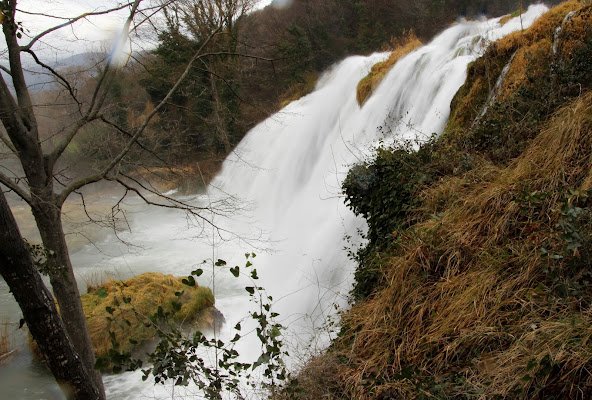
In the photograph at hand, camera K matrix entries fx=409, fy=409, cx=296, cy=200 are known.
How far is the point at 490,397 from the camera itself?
2.17 meters

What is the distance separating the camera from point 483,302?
9.34ft

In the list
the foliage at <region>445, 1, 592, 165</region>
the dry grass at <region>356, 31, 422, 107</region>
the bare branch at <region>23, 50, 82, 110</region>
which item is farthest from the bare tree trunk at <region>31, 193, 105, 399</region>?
the dry grass at <region>356, 31, 422, 107</region>

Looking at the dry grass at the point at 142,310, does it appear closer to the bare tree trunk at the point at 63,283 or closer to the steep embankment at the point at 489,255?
the bare tree trunk at the point at 63,283

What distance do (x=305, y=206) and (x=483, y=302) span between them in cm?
792

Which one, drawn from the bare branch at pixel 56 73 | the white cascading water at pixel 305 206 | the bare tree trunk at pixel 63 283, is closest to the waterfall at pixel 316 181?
the white cascading water at pixel 305 206

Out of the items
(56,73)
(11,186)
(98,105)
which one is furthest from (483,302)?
(56,73)

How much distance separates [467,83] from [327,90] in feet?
33.0

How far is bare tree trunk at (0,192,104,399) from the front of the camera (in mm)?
2500

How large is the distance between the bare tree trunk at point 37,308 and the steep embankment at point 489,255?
5.38 feet

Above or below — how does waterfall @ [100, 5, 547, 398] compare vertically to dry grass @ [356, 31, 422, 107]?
below

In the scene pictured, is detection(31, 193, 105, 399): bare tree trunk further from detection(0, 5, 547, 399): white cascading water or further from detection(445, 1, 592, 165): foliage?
detection(445, 1, 592, 165): foliage

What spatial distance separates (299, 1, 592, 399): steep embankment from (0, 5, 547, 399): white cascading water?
83 centimetres

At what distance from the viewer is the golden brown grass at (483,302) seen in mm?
2225

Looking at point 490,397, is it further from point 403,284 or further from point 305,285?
point 305,285
